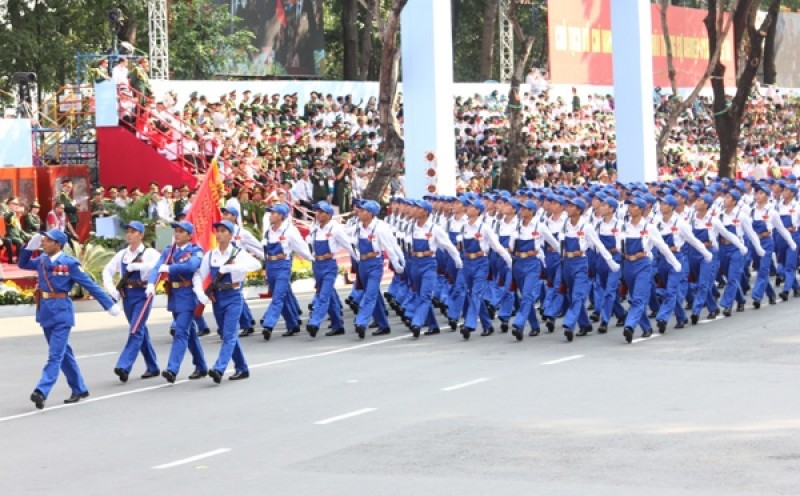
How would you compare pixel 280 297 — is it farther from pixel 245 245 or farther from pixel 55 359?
pixel 55 359

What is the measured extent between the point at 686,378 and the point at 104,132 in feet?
66.2

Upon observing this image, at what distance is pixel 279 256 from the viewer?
68.4ft

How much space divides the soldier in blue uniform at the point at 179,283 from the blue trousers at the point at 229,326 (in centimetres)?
29

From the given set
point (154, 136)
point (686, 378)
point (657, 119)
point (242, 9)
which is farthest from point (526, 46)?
point (686, 378)

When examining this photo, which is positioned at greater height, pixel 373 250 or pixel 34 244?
pixel 34 244

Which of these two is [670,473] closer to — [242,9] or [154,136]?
[154,136]

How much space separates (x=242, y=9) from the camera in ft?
149

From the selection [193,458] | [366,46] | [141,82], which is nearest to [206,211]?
[193,458]

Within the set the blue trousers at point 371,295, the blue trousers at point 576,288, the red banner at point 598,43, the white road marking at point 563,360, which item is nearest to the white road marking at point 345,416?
the white road marking at point 563,360

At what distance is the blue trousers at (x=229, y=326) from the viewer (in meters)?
16.2

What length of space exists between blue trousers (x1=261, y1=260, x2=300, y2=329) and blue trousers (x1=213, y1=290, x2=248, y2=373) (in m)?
3.57

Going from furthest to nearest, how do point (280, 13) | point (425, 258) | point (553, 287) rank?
point (280, 13) → point (425, 258) → point (553, 287)

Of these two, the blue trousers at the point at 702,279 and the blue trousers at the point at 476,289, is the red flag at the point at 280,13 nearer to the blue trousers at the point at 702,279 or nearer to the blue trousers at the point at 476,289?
the blue trousers at the point at 702,279

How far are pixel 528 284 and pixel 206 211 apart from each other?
430 cm
